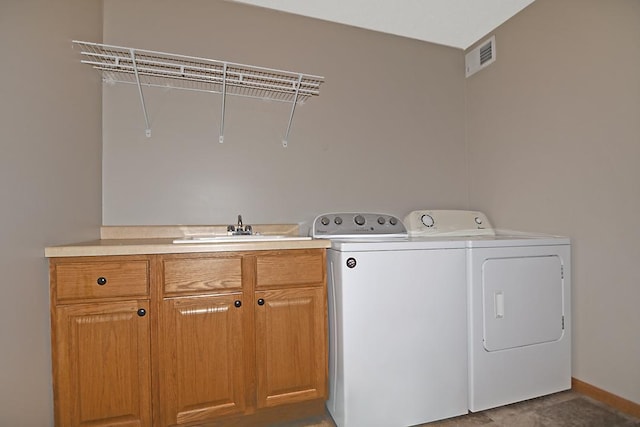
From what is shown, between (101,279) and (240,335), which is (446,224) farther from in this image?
(101,279)

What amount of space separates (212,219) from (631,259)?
7.63ft

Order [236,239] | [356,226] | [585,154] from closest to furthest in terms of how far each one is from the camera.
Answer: [236,239], [585,154], [356,226]

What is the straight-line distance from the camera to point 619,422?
4.77 feet

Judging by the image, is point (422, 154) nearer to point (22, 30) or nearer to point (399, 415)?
point (399, 415)

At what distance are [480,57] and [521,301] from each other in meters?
1.92

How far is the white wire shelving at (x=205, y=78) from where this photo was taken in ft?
5.52

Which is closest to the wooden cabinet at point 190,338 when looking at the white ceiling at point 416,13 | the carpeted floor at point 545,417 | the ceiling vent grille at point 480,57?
the carpeted floor at point 545,417

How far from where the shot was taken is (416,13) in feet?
7.13

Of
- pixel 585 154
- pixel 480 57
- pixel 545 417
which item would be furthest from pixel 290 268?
pixel 480 57

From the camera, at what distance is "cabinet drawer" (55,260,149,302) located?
1187 millimetres

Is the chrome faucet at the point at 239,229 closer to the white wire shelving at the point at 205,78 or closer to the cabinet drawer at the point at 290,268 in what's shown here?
the cabinet drawer at the point at 290,268

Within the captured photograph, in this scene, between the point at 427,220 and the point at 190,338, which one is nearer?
the point at 190,338

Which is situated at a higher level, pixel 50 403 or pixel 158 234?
pixel 158 234

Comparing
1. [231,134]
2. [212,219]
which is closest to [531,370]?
[212,219]
